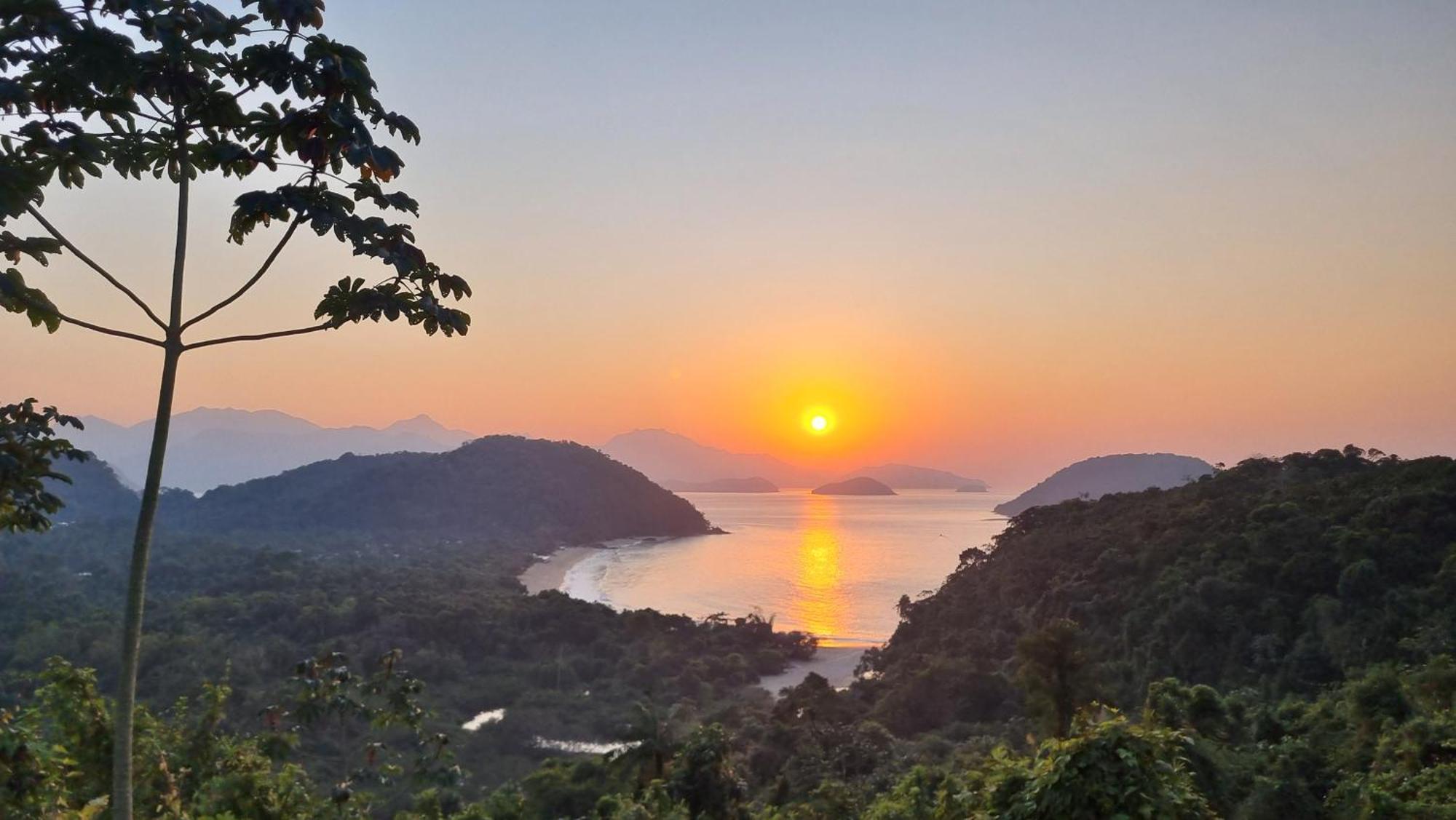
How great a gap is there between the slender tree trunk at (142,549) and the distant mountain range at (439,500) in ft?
386

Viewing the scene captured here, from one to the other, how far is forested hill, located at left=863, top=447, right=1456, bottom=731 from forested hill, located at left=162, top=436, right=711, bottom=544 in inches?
3601

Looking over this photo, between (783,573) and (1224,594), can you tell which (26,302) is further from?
(783,573)

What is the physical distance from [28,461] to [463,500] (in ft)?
457

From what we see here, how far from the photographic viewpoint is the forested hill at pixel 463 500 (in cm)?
12512

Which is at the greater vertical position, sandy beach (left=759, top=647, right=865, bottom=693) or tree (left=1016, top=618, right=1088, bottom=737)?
tree (left=1016, top=618, right=1088, bottom=737)

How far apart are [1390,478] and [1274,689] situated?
15.6m

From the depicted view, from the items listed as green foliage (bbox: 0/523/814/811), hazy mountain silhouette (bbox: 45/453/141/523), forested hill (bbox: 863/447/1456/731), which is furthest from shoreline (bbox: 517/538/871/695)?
hazy mountain silhouette (bbox: 45/453/141/523)

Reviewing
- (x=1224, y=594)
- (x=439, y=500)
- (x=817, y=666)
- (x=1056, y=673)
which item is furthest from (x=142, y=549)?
(x=439, y=500)

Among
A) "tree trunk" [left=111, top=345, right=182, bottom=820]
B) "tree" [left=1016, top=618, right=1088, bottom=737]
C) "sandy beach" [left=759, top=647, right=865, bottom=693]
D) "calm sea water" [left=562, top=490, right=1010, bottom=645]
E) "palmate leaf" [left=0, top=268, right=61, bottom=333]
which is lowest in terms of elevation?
"sandy beach" [left=759, top=647, right=865, bottom=693]

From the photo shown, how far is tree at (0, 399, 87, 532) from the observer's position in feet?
14.2

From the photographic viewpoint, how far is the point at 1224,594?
3123 centimetres

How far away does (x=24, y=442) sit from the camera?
15.1 ft

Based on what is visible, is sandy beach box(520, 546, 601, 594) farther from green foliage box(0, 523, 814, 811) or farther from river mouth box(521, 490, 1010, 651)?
green foliage box(0, 523, 814, 811)

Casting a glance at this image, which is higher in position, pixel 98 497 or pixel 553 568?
pixel 98 497
